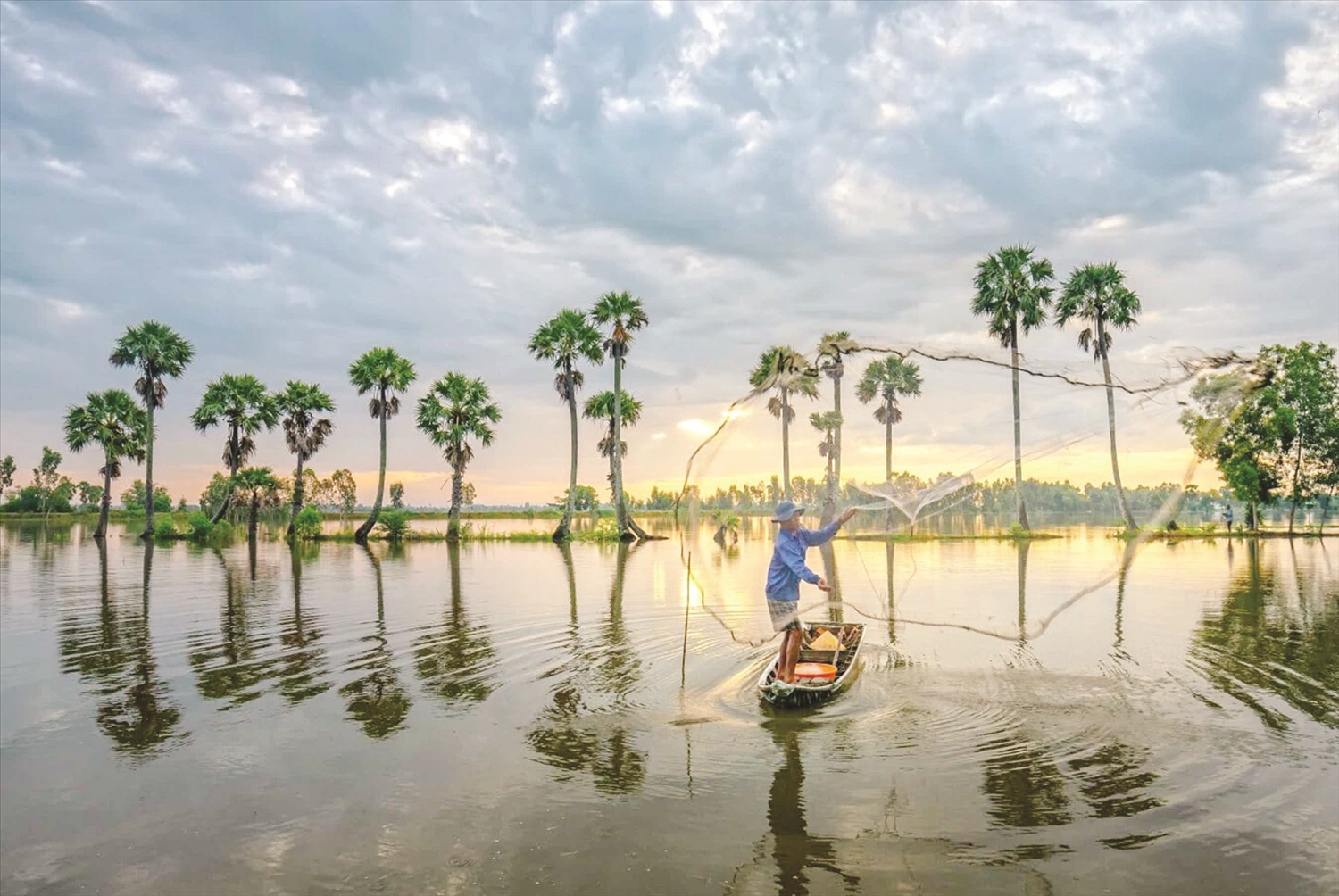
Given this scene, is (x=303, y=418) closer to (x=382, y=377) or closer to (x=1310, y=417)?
(x=382, y=377)

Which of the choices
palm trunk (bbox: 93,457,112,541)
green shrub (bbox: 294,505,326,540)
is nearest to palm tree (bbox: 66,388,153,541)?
palm trunk (bbox: 93,457,112,541)

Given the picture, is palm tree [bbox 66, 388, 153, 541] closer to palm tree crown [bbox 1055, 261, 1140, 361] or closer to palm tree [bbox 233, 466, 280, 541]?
palm tree [bbox 233, 466, 280, 541]

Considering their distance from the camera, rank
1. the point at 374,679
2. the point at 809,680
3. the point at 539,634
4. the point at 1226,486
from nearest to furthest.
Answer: the point at 809,680, the point at 374,679, the point at 539,634, the point at 1226,486

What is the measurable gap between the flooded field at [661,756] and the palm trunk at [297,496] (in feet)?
126

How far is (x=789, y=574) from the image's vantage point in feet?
32.6

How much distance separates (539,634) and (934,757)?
8.96 metres

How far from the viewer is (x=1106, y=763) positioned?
779 cm

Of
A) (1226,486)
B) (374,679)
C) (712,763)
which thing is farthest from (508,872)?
(1226,486)

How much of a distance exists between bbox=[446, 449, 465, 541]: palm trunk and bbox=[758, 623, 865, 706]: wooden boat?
4282cm

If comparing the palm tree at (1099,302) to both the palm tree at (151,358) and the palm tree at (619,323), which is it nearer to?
the palm tree at (619,323)

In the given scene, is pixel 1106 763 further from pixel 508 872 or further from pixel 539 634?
pixel 539 634

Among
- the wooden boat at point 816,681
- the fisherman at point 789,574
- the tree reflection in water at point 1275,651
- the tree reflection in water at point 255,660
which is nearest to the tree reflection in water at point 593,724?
the wooden boat at point 816,681

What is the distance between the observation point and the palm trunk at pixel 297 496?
179 ft

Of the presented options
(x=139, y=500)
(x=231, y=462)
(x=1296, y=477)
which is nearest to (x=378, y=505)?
(x=231, y=462)
